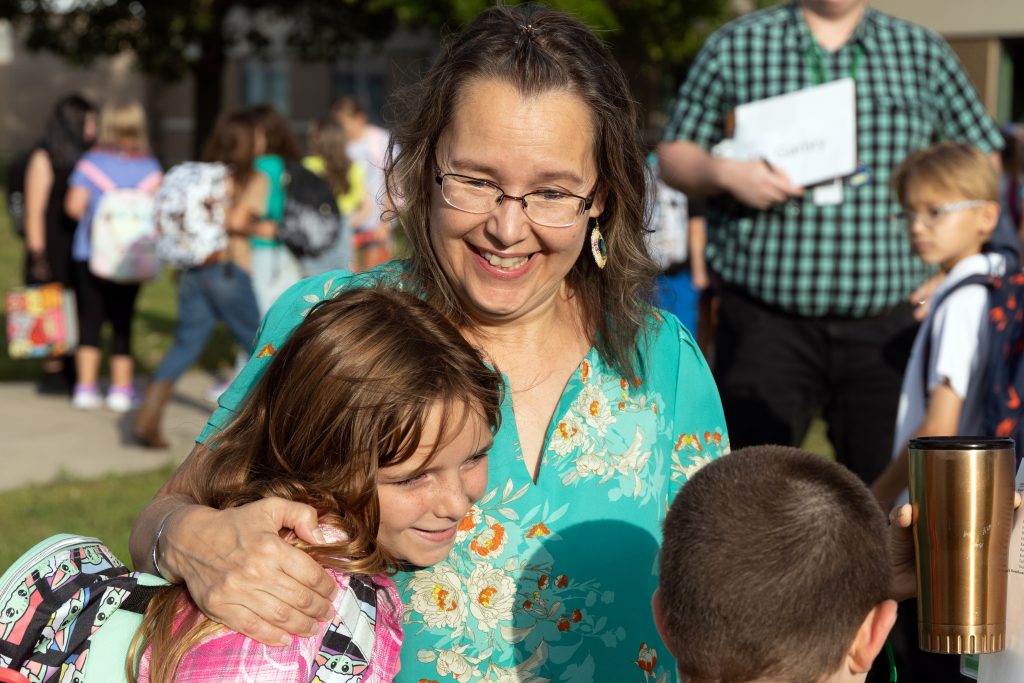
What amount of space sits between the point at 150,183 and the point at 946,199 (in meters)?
6.01

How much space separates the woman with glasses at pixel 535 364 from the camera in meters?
2.32

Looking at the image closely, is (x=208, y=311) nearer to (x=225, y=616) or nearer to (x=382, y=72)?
(x=225, y=616)

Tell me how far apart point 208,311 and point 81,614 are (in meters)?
6.24

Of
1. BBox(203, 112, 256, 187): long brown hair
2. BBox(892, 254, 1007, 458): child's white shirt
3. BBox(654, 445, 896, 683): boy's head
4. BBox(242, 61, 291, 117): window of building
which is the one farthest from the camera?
BBox(242, 61, 291, 117): window of building

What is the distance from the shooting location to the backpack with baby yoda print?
2020 millimetres

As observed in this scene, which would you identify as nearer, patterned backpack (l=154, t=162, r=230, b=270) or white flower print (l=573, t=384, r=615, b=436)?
white flower print (l=573, t=384, r=615, b=436)

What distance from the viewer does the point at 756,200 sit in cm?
427

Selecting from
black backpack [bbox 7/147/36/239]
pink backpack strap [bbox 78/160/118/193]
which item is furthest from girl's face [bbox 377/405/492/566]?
black backpack [bbox 7/147/36/239]

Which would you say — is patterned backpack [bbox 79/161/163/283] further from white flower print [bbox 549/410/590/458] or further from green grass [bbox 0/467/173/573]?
white flower print [bbox 549/410/590/458]

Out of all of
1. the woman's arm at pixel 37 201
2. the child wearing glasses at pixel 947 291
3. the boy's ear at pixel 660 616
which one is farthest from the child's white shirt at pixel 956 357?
the woman's arm at pixel 37 201

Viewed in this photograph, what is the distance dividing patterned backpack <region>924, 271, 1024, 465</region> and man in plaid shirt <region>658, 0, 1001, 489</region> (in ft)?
2.70

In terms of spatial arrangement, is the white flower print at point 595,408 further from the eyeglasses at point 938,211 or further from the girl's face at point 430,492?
the eyeglasses at point 938,211

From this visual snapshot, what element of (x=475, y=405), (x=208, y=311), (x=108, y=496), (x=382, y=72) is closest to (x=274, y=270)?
(x=208, y=311)

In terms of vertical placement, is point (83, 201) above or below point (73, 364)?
above
